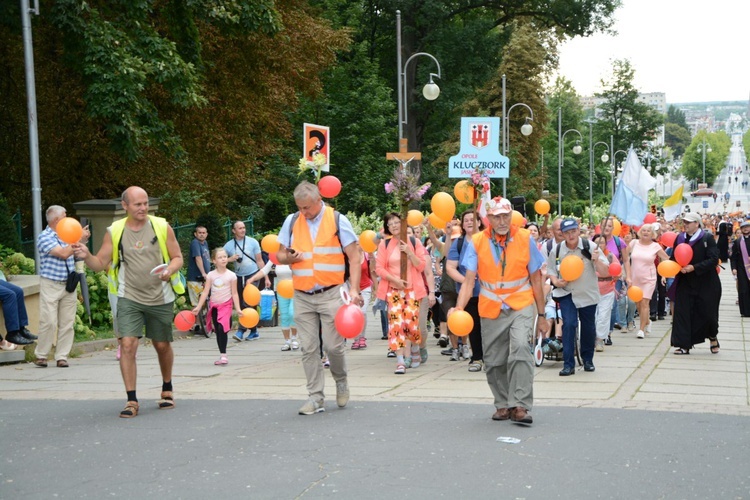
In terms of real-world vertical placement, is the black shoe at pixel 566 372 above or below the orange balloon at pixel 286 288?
below

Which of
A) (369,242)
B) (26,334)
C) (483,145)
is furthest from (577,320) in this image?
(483,145)

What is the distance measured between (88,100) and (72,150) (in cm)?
501

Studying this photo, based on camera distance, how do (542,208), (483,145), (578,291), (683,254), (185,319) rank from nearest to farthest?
(185,319) < (578,291) < (683,254) < (542,208) < (483,145)

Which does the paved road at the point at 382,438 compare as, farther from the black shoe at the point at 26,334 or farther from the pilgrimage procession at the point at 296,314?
the black shoe at the point at 26,334

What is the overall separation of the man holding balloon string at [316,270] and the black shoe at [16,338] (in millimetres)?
5469

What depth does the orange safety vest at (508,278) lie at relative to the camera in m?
8.14

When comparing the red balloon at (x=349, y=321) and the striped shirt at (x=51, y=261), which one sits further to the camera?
the striped shirt at (x=51, y=261)

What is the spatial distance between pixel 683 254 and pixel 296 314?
619 cm

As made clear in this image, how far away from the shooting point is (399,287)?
11.8 meters

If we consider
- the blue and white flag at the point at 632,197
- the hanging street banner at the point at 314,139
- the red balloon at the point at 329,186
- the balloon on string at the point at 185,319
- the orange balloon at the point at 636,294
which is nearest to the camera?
the red balloon at the point at 329,186

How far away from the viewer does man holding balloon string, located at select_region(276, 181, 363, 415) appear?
340 inches

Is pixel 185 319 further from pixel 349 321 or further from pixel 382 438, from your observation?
pixel 382 438

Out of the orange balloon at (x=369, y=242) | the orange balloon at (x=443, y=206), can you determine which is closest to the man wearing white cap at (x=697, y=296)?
the orange balloon at (x=443, y=206)

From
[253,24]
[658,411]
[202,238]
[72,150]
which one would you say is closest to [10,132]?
[72,150]
